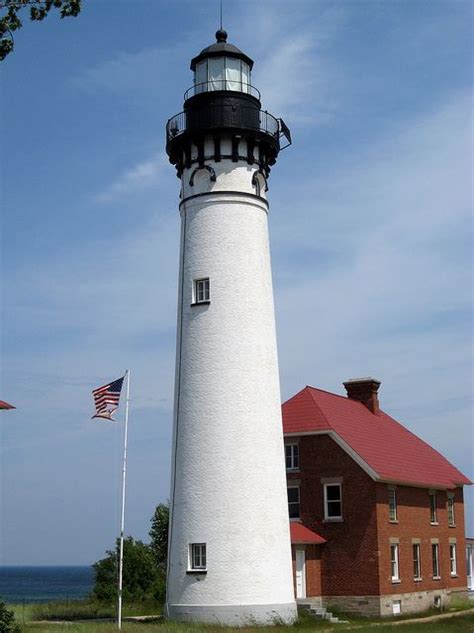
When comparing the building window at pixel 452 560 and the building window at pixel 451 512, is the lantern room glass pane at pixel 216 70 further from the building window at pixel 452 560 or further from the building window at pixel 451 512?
the building window at pixel 452 560

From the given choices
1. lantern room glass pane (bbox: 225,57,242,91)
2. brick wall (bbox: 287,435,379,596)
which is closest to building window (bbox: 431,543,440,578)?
brick wall (bbox: 287,435,379,596)

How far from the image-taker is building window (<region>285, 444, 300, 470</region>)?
113 ft

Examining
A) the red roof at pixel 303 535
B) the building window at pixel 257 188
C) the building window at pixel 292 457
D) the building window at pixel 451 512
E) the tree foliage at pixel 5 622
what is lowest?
the tree foliage at pixel 5 622

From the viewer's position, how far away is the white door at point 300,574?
31375 mm

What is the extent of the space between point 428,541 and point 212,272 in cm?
1725

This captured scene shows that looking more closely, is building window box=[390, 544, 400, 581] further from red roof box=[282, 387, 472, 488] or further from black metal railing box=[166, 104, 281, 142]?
black metal railing box=[166, 104, 281, 142]

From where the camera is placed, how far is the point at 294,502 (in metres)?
34.1

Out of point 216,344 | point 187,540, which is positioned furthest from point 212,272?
point 187,540

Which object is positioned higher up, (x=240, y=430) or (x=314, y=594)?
(x=240, y=430)

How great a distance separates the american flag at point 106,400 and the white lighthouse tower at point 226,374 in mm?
1922

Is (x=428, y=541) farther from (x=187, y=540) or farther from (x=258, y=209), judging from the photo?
(x=258, y=209)

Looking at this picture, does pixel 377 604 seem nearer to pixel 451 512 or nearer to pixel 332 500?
pixel 332 500

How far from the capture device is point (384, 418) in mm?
40312

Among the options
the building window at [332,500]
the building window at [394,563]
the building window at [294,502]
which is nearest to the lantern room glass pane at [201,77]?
the building window at [332,500]
